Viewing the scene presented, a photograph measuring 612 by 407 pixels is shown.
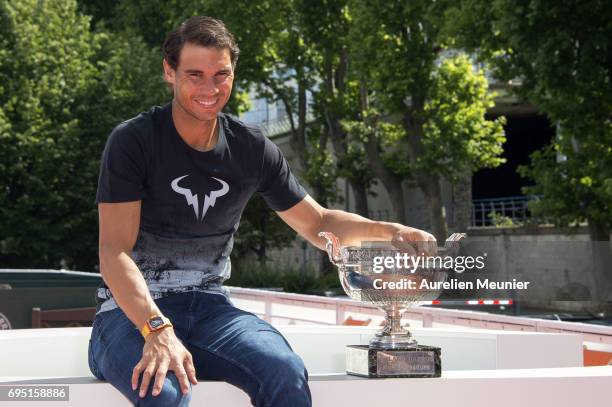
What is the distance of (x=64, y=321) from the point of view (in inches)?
450

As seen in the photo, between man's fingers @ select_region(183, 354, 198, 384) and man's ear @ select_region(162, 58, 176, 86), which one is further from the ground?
man's ear @ select_region(162, 58, 176, 86)

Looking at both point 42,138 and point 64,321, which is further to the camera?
point 42,138

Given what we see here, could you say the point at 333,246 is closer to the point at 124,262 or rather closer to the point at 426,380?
the point at 426,380

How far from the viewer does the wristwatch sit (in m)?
3.38

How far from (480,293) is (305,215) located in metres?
1.19

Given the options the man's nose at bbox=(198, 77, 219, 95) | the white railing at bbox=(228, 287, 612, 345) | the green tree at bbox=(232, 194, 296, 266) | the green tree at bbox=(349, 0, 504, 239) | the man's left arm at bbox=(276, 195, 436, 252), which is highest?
the green tree at bbox=(349, 0, 504, 239)

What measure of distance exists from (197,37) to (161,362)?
119 centimetres

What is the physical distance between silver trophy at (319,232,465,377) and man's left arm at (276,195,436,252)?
5 centimetres

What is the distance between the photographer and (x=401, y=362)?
3.73m

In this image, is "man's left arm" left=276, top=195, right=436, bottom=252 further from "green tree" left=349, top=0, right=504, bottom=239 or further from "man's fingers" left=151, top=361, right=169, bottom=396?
"green tree" left=349, top=0, right=504, bottom=239

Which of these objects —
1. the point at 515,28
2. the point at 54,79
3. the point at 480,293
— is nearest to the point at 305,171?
the point at 54,79

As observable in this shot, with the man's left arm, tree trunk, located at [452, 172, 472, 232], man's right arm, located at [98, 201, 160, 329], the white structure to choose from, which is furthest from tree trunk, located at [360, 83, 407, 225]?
man's right arm, located at [98, 201, 160, 329]

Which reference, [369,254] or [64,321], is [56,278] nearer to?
[64,321]

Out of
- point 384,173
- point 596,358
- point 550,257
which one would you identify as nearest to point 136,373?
point 596,358
